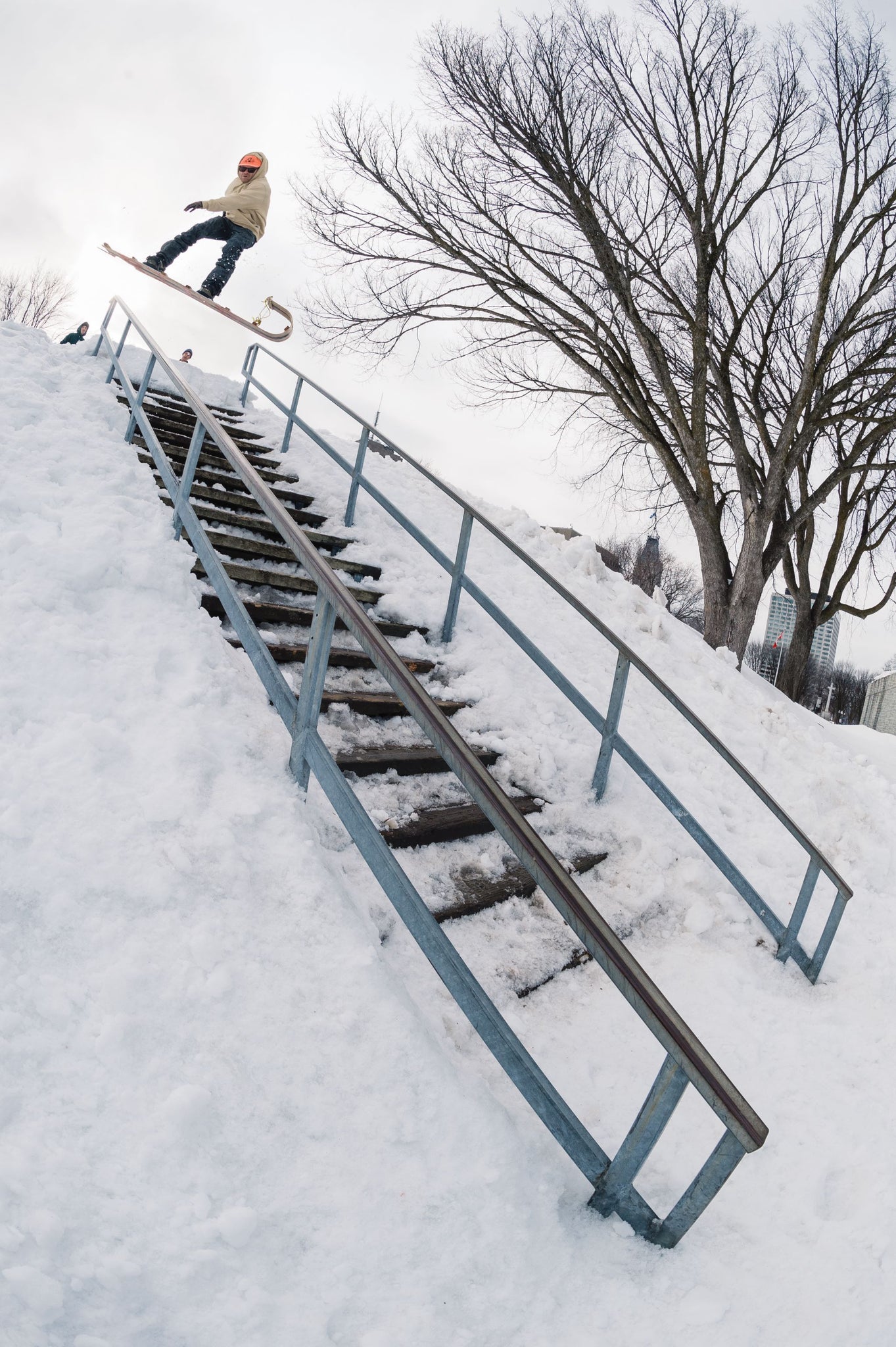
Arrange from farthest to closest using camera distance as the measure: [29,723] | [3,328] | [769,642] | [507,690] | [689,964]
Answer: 1. [769,642]
2. [3,328]
3. [507,690]
4. [689,964]
5. [29,723]

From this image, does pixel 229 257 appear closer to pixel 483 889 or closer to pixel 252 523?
pixel 252 523

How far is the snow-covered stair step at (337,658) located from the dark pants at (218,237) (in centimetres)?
604

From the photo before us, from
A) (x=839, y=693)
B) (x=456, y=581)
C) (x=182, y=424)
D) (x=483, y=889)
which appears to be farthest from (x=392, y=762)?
(x=839, y=693)

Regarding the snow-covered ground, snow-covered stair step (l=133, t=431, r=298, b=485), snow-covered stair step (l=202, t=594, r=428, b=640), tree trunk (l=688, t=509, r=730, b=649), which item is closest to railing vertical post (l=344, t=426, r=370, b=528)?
snow-covered stair step (l=133, t=431, r=298, b=485)

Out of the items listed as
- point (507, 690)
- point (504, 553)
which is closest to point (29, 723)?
point (507, 690)

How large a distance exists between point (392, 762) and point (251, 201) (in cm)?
734

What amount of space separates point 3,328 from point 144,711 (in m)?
5.78

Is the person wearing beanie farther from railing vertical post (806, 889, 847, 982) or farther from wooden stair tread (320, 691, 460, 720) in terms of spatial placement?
railing vertical post (806, 889, 847, 982)

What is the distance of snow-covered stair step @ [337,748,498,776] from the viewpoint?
296 cm

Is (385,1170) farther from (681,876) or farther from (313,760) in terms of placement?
(681,876)

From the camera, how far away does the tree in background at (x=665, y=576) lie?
3884 cm

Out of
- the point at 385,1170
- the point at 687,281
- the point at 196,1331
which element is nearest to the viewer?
the point at 196,1331

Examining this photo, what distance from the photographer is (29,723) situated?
2234 millimetres

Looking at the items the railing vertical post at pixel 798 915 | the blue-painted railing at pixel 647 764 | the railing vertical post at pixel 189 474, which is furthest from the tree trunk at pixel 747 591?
the railing vertical post at pixel 189 474
